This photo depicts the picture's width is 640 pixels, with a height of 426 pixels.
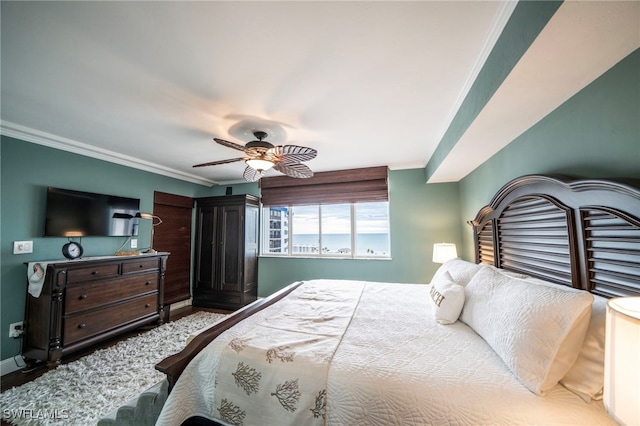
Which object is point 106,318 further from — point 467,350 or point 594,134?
point 594,134

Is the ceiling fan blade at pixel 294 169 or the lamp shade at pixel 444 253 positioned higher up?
the ceiling fan blade at pixel 294 169

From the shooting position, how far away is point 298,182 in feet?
13.5

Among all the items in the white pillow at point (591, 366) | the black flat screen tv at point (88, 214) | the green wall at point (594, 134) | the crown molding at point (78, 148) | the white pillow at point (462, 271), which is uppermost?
the crown molding at point (78, 148)

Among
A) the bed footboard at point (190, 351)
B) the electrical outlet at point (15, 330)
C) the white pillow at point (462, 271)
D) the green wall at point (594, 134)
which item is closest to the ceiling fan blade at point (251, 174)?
the bed footboard at point (190, 351)

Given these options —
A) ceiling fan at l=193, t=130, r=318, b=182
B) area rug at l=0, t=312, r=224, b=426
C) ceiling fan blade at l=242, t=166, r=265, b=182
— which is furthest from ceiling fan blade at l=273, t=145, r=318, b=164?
area rug at l=0, t=312, r=224, b=426

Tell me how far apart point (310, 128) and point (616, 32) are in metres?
1.95

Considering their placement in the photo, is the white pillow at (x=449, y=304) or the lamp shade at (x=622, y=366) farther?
the white pillow at (x=449, y=304)

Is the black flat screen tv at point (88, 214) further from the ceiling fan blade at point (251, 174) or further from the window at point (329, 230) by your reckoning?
the window at point (329, 230)

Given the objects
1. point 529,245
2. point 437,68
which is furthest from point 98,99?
point 529,245

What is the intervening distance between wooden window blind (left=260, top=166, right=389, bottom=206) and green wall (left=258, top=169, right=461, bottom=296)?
243 millimetres

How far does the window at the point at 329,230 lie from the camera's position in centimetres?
397

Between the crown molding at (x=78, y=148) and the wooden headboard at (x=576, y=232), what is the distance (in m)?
4.52

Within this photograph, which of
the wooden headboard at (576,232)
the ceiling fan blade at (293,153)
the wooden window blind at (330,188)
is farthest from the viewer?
the wooden window blind at (330,188)

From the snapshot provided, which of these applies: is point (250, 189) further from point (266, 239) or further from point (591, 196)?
point (591, 196)
